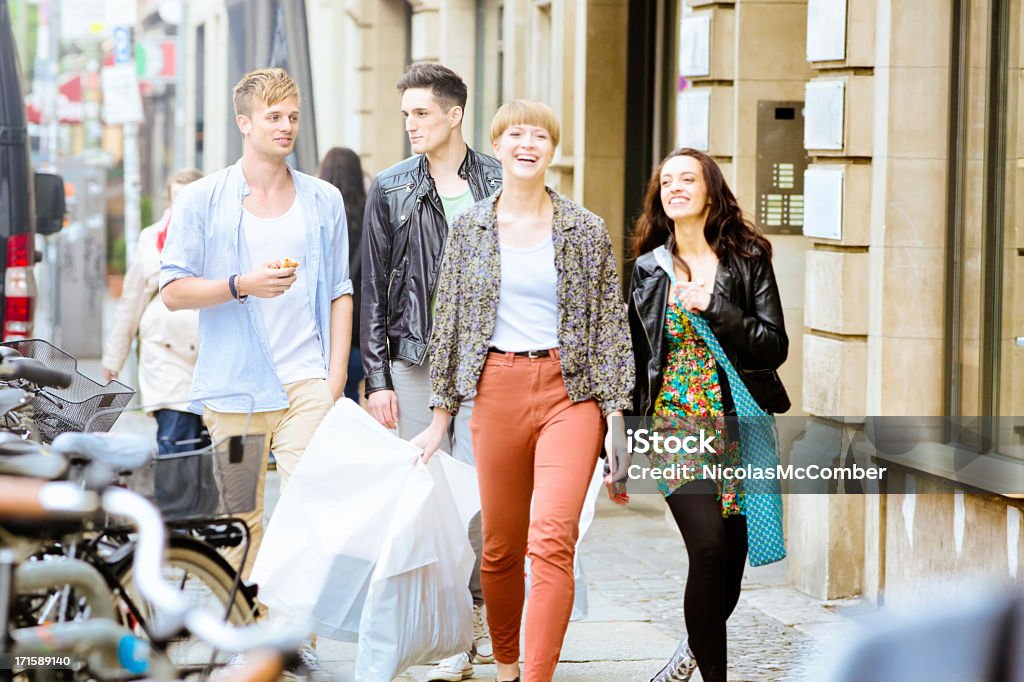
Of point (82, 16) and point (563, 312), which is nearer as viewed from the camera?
point (563, 312)

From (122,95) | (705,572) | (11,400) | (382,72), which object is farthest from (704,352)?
(382,72)

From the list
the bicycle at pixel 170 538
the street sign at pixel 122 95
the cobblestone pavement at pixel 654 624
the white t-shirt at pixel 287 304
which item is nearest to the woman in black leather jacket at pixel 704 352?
the cobblestone pavement at pixel 654 624

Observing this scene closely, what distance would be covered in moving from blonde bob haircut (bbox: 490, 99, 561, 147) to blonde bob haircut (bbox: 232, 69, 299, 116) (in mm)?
822

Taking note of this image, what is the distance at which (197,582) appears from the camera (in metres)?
4.04

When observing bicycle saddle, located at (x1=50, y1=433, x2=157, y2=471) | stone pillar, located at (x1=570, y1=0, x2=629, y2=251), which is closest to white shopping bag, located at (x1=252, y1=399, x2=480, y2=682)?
bicycle saddle, located at (x1=50, y1=433, x2=157, y2=471)

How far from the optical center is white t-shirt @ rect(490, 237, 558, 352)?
524cm

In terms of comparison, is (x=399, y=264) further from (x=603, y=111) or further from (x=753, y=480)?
(x=603, y=111)

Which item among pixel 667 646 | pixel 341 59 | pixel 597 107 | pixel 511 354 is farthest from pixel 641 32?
pixel 341 59

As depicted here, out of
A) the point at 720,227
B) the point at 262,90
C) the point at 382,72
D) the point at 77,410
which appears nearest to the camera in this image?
the point at 77,410

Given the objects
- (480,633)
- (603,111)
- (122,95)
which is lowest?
(480,633)

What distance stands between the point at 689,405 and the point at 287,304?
4.90ft

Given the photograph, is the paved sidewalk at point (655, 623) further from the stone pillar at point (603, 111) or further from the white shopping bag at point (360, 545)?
the stone pillar at point (603, 111)
